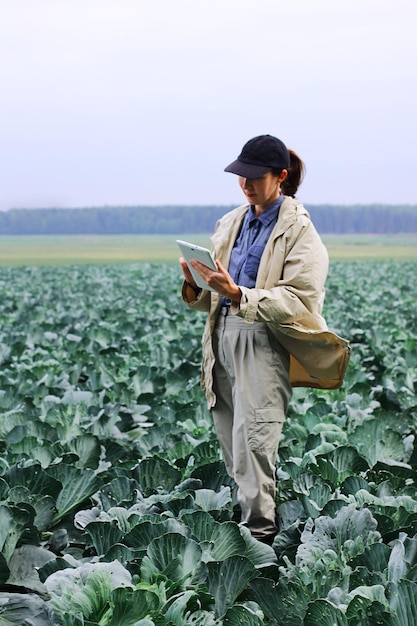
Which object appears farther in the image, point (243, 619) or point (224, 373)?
point (224, 373)

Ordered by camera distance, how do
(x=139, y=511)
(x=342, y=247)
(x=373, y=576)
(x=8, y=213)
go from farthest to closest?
(x=8, y=213) → (x=342, y=247) → (x=139, y=511) → (x=373, y=576)

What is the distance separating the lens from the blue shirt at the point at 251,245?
4.06 m

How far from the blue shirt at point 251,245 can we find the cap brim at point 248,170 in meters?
0.21

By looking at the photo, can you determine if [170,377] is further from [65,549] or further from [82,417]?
[65,549]

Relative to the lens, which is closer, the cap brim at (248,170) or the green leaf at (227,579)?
the green leaf at (227,579)

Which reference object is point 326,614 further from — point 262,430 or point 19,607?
point 262,430

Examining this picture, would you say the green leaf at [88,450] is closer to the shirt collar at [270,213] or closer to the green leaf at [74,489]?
the green leaf at [74,489]

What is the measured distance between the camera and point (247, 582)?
11.0 feet

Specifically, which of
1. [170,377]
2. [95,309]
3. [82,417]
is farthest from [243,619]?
[95,309]

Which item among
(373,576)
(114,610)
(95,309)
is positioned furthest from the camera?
(95,309)

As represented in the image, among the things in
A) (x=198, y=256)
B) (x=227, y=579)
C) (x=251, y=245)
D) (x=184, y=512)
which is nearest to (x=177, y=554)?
(x=227, y=579)

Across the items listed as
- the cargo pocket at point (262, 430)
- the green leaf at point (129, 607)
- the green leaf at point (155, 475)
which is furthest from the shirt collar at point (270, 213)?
the green leaf at point (129, 607)

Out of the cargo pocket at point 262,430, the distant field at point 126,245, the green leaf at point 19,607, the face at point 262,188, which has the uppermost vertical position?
the face at point 262,188

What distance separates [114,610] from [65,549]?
1.24 meters
